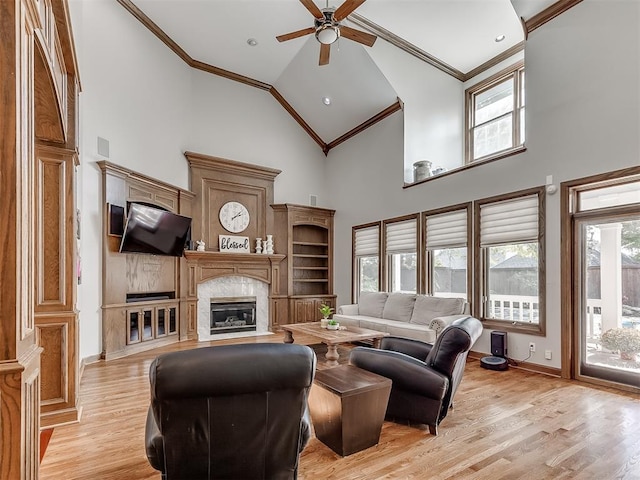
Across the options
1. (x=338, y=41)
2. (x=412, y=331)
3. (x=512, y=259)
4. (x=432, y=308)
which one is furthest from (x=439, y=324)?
(x=338, y=41)

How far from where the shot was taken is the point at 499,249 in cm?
544

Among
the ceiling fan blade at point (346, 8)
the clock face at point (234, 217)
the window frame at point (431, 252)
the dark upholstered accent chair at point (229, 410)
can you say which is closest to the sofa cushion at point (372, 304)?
the window frame at point (431, 252)

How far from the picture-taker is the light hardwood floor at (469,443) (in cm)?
241

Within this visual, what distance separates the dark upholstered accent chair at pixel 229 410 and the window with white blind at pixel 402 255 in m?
5.15

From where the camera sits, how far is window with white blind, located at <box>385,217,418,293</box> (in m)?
6.78

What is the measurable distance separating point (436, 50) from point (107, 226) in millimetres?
5806

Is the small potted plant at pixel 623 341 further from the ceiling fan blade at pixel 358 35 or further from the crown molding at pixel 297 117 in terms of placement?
the crown molding at pixel 297 117

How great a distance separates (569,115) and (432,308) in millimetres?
3069

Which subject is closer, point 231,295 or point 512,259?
point 512,259

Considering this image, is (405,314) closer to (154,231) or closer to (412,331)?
(412,331)

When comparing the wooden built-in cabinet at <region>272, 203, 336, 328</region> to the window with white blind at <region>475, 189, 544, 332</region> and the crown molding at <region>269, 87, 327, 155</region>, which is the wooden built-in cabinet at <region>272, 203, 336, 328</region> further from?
the window with white blind at <region>475, 189, 544, 332</region>

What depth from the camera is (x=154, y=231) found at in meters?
5.71

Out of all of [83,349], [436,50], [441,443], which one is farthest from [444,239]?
[83,349]

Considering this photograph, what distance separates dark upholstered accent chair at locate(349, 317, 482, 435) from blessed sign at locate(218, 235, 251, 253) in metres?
4.74
